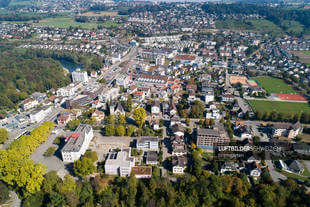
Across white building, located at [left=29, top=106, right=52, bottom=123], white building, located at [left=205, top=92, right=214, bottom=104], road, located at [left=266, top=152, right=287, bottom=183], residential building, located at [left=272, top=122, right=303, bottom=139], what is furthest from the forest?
residential building, located at [left=272, top=122, right=303, bottom=139]

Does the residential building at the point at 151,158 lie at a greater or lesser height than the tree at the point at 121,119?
lesser

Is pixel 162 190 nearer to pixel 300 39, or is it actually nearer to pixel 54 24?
pixel 300 39

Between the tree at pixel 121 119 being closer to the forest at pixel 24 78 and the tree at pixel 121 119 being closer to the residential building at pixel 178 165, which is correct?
the residential building at pixel 178 165

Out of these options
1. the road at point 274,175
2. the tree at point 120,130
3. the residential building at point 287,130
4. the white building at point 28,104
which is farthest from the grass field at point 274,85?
the white building at point 28,104

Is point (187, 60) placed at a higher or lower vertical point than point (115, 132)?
higher

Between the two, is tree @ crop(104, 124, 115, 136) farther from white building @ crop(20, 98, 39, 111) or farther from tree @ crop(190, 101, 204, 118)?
white building @ crop(20, 98, 39, 111)

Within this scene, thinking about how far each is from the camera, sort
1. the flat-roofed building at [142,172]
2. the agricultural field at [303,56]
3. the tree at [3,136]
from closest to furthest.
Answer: the flat-roofed building at [142,172]
the tree at [3,136]
the agricultural field at [303,56]

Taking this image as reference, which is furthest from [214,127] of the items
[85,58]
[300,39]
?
[300,39]

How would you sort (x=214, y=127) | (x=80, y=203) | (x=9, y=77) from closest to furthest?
(x=80, y=203)
(x=214, y=127)
(x=9, y=77)
